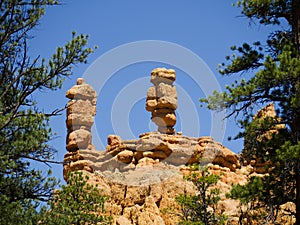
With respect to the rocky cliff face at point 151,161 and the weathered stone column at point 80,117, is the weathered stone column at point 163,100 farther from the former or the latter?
the weathered stone column at point 80,117

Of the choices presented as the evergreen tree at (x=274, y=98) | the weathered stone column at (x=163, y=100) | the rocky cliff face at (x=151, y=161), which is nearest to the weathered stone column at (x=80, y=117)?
the rocky cliff face at (x=151, y=161)

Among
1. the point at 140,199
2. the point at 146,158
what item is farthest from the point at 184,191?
the point at 146,158

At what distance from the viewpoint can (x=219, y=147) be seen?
145 feet

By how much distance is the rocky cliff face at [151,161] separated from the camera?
107 ft

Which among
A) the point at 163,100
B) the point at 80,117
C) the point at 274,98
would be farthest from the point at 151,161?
the point at 274,98

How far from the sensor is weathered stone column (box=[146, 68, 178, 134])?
48875mm

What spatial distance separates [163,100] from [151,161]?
9.30 meters

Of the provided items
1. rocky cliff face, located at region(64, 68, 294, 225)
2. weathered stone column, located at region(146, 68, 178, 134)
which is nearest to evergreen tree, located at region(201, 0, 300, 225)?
rocky cliff face, located at region(64, 68, 294, 225)

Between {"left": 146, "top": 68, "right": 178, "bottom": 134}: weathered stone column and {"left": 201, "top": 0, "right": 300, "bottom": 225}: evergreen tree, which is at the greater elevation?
{"left": 146, "top": 68, "right": 178, "bottom": 134}: weathered stone column

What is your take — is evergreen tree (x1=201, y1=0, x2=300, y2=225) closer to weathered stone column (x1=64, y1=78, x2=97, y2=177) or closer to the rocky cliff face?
the rocky cliff face

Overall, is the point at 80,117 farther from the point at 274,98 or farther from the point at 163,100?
the point at 274,98

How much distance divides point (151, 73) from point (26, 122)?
132ft

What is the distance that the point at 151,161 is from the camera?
4206cm

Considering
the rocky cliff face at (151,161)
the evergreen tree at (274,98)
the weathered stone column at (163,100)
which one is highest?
the weathered stone column at (163,100)
